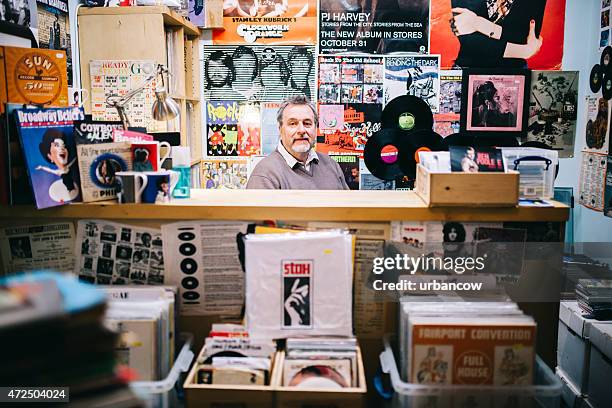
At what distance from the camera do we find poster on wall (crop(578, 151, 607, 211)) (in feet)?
12.8

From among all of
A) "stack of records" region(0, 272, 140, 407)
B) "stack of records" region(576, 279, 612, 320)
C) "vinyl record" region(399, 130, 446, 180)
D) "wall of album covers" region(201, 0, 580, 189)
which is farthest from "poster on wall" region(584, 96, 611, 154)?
"stack of records" region(0, 272, 140, 407)

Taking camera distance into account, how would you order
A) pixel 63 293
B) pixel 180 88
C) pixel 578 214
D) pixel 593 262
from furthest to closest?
pixel 578 214 → pixel 180 88 → pixel 593 262 → pixel 63 293

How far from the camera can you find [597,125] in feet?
13.2

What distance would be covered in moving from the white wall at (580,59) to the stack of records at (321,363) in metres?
3.32

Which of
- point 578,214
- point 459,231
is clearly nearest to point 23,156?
point 459,231

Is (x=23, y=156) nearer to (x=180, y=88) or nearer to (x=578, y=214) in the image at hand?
(x=180, y=88)

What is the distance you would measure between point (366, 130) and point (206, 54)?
4.40 ft

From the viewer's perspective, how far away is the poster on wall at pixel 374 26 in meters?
4.25

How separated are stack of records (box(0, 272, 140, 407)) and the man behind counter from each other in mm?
2422

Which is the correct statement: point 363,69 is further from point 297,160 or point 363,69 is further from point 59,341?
point 59,341

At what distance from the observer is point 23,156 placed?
1.46m

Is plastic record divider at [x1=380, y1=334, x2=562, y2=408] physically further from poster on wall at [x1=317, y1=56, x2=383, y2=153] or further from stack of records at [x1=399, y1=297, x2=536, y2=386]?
poster on wall at [x1=317, y1=56, x2=383, y2=153]

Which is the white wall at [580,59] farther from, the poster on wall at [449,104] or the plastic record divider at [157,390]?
the plastic record divider at [157,390]

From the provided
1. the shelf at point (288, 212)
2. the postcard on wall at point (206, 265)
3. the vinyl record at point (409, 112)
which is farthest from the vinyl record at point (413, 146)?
the postcard on wall at point (206, 265)
